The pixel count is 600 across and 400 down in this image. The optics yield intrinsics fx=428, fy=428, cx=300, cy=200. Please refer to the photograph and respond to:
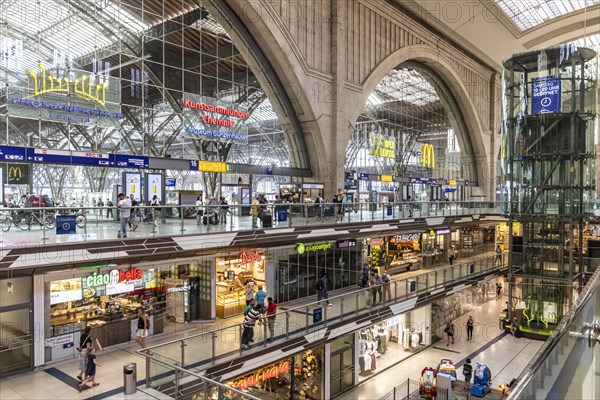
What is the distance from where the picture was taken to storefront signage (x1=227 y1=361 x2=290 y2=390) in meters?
12.9

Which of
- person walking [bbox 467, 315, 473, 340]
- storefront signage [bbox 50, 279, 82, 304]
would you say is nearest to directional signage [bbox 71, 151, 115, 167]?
storefront signage [bbox 50, 279, 82, 304]

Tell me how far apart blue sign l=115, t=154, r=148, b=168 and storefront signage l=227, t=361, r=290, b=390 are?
354 inches

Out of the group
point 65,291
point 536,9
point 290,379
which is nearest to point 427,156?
point 536,9

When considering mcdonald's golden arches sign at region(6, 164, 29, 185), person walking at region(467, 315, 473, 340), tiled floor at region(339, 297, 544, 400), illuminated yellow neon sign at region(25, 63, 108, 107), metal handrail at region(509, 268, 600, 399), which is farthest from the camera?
person walking at region(467, 315, 473, 340)

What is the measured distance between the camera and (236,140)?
70.0 ft

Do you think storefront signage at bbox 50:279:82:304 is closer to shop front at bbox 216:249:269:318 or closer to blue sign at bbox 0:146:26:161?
blue sign at bbox 0:146:26:161

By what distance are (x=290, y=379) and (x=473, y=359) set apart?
9987mm

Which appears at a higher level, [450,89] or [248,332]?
[450,89]

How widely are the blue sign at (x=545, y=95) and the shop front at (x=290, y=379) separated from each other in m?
14.9

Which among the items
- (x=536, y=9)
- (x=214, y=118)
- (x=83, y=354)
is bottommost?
(x=83, y=354)

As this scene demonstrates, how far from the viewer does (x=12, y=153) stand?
13.8 metres

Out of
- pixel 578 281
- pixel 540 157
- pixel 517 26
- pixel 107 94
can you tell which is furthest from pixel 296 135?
pixel 517 26

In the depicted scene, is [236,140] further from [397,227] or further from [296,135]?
[397,227]

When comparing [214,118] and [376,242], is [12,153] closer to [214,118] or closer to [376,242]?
[214,118]
